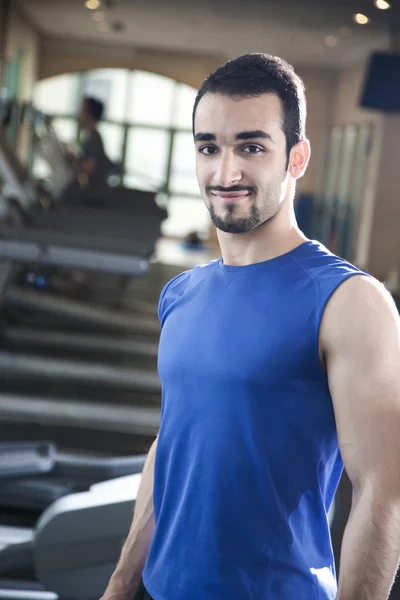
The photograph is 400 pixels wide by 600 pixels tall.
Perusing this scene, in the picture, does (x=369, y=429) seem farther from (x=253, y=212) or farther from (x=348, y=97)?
(x=348, y=97)

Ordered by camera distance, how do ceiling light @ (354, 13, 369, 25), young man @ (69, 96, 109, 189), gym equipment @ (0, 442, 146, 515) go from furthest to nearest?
ceiling light @ (354, 13, 369, 25) → young man @ (69, 96, 109, 189) → gym equipment @ (0, 442, 146, 515)

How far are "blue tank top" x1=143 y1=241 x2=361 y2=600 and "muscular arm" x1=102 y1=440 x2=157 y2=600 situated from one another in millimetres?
139

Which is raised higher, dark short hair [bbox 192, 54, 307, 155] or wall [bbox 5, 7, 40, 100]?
wall [bbox 5, 7, 40, 100]

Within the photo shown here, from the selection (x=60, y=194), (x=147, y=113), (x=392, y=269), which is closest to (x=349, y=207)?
(x=392, y=269)

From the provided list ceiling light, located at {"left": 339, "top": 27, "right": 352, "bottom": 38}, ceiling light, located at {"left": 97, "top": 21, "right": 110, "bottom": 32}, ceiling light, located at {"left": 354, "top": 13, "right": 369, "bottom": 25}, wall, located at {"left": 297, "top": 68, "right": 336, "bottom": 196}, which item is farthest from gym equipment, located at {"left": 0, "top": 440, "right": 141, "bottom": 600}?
ceiling light, located at {"left": 97, "top": 21, "right": 110, "bottom": 32}

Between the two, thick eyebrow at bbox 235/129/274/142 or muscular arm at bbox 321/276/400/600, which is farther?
thick eyebrow at bbox 235/129/274/142

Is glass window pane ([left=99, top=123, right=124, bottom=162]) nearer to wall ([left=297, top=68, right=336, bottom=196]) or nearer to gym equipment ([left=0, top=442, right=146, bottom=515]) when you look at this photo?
wall ([left=297, top=68, right=336, bottom=196])

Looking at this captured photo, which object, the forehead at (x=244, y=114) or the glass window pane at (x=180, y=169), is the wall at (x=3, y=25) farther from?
the forehead at (x=244, y=114)

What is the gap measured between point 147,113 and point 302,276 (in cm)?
1307

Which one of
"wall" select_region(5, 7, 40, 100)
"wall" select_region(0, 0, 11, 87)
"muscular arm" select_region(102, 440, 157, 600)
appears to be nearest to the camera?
"muscular arm" select_region(102, 440, 157, 600)

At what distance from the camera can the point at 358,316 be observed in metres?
0.85

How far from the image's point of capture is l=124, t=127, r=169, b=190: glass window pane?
13.5 meters

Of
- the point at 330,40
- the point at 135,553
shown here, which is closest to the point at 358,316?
the point at 135,553

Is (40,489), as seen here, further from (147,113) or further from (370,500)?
(147,113)
